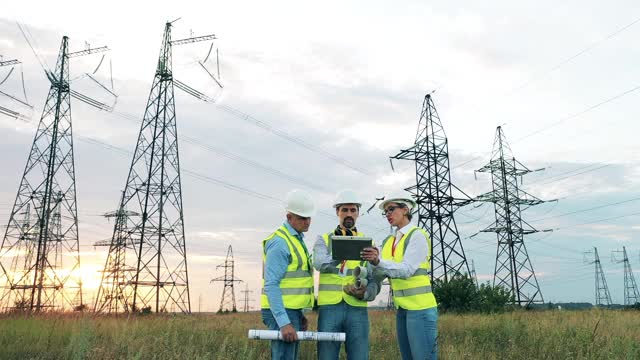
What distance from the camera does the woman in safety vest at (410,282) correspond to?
5492mm

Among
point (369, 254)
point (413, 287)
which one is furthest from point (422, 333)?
point (369, 254)

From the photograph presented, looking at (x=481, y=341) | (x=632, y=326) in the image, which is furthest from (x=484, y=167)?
(x=481, y=341)

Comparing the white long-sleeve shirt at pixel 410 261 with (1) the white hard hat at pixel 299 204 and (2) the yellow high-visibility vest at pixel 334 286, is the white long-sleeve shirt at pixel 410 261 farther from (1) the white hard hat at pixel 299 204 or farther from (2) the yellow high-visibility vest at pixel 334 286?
(1) the white hard hat at pixel 299 204

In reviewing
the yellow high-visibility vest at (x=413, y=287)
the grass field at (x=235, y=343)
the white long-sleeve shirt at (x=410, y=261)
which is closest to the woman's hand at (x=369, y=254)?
the white long-sleeve shirt at (x=410, y=261)

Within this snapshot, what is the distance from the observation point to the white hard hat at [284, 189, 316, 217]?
5523mm

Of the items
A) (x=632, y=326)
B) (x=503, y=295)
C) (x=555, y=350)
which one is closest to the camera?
(x=555, y=350)

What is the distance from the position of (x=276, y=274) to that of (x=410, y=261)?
143 centimetres

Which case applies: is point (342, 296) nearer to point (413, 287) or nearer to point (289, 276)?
point (289, 276)

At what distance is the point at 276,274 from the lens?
526cm

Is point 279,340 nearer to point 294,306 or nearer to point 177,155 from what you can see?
point 294,306

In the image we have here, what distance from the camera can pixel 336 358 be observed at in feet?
18.4

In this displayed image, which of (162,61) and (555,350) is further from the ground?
(162,61)

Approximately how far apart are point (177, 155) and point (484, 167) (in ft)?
92.4

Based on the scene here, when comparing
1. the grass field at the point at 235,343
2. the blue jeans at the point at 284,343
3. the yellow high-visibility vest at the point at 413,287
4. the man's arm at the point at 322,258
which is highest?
the man's arm at the point at 322,258
